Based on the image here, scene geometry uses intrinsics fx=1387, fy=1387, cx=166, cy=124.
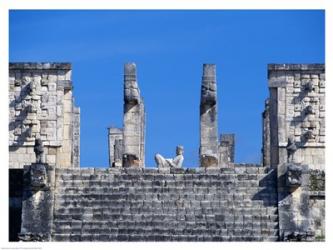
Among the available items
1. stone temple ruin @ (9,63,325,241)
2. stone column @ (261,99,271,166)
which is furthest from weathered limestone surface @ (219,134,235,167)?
stone temple ruin @ (9,63,325,241)

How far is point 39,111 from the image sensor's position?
3562cm

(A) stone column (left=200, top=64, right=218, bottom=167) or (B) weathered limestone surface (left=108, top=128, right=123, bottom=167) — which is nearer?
(A) stone column (left=200, top=64, right=218, bottom=167)

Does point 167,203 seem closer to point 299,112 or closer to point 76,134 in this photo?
point 299,112

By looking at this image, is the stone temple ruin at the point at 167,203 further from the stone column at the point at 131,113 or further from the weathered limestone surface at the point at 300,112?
the stone column at the point at 131,113

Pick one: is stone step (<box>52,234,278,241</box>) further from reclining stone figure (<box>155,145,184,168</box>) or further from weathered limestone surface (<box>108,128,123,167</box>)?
weathered limestone surface (<box>108,128,123,167</box>)

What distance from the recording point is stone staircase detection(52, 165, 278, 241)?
29.5 metres

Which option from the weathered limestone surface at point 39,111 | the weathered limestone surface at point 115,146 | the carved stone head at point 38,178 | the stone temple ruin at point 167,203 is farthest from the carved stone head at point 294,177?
the weathered limestone surface at point 115,146

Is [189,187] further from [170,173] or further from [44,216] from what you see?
[44,216]

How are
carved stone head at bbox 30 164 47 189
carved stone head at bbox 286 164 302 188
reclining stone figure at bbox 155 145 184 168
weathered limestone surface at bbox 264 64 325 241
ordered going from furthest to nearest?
weathered limestone surface at bbox 264 64 325 241, reclining stone figure at bbox 155 145 184 168, carved stone head at bbox 30 164 47 189, carved stone head at bbox 286 164 302 188

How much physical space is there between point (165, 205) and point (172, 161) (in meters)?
5.52

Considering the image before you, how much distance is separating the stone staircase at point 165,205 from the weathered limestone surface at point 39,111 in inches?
177

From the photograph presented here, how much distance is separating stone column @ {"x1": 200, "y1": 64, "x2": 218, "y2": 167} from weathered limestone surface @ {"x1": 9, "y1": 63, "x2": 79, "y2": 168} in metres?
3.41

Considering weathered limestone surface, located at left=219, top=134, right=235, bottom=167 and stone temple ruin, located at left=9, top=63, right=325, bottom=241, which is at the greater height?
weathered limestone surface, located at left=219, top=134, right=235, bottom=167

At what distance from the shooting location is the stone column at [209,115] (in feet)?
115
